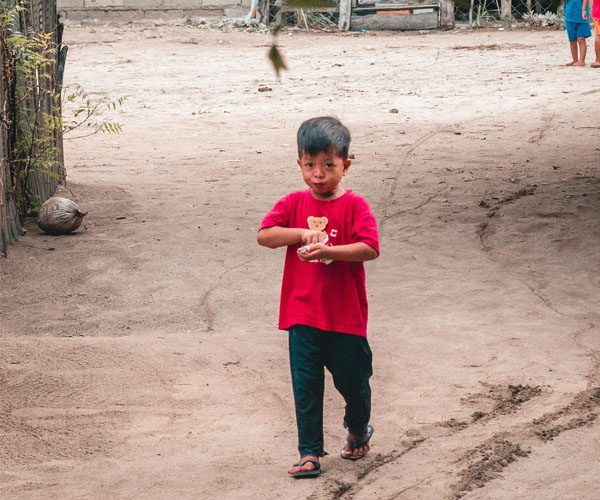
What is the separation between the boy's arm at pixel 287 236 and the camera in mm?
3332

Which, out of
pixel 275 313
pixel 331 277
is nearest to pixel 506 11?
pixel 275 313

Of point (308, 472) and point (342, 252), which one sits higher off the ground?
point (342, 252)

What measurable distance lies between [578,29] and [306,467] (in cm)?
1322

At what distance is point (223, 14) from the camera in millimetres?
24609

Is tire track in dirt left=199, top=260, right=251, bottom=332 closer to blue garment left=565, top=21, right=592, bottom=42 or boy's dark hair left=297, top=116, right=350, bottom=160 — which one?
boy's dark hair left=297, top=116, right=350, bottom=160

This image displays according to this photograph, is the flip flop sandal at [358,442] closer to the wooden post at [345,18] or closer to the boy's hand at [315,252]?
the boy's hand at [315,252]

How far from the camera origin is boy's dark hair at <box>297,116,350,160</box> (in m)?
3.38

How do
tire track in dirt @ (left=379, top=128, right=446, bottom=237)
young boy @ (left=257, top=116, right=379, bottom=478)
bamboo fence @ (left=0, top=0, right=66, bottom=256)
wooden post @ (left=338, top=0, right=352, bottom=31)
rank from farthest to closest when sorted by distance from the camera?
wooden post @ (left=338, top=0, right=352, bottom=31)
tire track in dirt @ (left=379, top=128, right=446, bottom=237)
bamboo fence @ (left=0, top=0, right=66, bottom=256)
young boy @ (left=257, top=116, right=379, bottom=478)

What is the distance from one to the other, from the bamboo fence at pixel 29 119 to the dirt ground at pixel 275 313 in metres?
0.23

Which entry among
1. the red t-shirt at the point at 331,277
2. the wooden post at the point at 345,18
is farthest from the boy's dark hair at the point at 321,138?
the wooden post at the point at 345,18

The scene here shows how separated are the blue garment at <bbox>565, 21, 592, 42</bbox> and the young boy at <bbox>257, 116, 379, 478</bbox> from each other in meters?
12.9

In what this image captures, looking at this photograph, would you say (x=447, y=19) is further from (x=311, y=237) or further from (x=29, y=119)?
(x=311, y=237)

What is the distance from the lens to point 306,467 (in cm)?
356

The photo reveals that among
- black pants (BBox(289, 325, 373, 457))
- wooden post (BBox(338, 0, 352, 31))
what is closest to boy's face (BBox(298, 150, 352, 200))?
black pants (BBox(289, 325, 373, 457))
